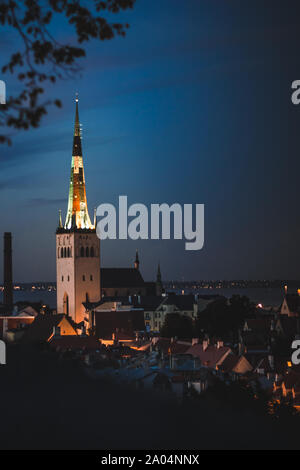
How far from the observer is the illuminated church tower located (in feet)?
251

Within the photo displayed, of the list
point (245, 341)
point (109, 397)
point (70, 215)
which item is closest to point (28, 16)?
point (109, 397)

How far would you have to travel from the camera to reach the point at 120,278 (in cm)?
8369

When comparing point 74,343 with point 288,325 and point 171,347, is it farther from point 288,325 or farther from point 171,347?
point 288,325

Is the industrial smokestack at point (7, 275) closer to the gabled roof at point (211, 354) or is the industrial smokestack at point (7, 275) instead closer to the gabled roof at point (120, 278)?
the gabled roof at point (120, 278)

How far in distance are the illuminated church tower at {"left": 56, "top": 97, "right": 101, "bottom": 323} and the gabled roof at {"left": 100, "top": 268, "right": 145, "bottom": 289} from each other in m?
4.85

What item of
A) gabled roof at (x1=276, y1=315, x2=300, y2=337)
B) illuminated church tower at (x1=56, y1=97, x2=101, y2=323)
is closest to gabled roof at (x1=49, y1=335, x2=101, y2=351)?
gabled roof at (x1=276, y1=315, x2=300, y2=337)

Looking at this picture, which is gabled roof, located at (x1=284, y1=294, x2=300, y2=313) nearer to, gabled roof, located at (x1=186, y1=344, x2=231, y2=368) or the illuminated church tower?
gabled roof, located at (x1=186, y1=344, x2=231, y2=368)

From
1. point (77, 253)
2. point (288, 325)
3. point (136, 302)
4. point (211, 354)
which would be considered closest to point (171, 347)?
point (211, 354)

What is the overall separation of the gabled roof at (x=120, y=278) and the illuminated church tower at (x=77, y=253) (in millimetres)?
4849

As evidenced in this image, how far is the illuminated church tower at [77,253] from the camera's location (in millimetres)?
76438

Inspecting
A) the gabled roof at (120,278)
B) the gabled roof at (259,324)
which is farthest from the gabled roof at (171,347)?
the gabled roof at (120,278)

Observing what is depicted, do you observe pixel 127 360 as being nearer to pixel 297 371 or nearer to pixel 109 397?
pixel 297 371

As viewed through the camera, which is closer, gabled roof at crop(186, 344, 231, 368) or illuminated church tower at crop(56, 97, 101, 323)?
gabled roof at crop(186, 344, 231, 368)

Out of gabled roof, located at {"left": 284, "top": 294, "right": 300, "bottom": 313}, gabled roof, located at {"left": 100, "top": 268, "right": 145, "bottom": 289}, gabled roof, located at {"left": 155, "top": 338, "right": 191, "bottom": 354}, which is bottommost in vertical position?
gabled roof, located at {"left": 155, "top": 338, "right": 191, "bottom": 354}
